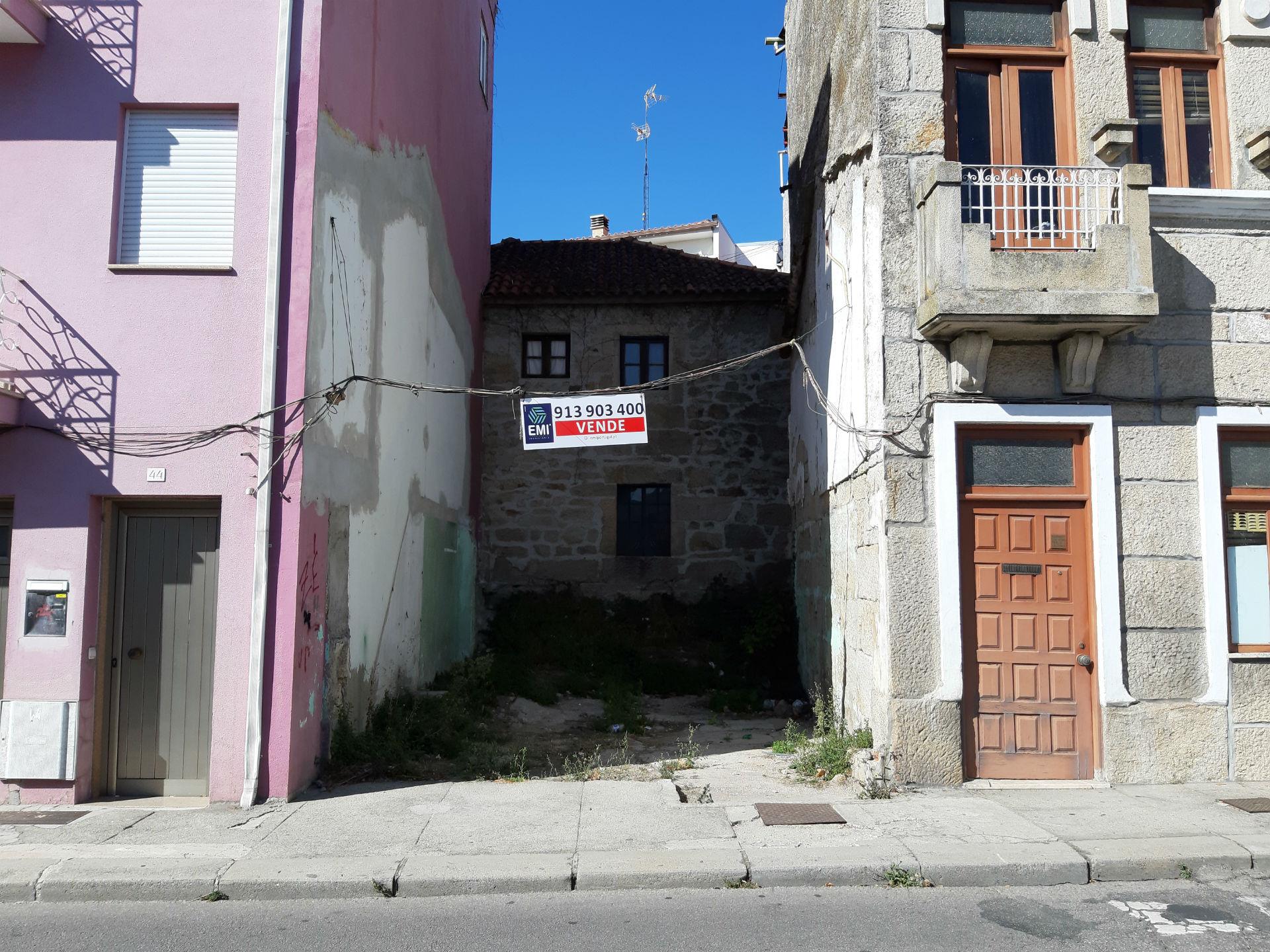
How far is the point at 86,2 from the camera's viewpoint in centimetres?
802

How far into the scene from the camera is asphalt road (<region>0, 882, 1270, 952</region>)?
4.94 metres

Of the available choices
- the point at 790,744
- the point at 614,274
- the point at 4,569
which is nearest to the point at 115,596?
the point at 4,569

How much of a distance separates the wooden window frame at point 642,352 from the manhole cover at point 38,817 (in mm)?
9627

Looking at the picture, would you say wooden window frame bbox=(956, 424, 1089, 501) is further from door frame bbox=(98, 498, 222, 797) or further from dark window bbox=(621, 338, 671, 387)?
dark window bbox=(621, 338, 671, 387)

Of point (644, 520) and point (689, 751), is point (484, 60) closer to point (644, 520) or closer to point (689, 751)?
point (644, 520)

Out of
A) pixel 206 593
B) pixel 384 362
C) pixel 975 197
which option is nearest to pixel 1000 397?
pixel 975 197

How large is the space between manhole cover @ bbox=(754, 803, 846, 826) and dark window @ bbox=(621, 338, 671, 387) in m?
8.78

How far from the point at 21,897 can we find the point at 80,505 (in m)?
3.01

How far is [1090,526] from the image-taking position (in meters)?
8.07

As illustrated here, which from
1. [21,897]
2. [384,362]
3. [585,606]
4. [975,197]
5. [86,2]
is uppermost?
[86,2]

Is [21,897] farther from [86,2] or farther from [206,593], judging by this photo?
[86,2]

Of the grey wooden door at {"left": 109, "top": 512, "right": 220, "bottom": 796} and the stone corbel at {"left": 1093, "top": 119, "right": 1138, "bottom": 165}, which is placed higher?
the stone corbel at {"left": 1093, "top": 119, "right": 1138, "bottom": 165}

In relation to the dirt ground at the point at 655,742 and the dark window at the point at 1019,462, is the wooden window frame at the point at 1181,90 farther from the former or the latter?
the dirt ground at the point at 655,742

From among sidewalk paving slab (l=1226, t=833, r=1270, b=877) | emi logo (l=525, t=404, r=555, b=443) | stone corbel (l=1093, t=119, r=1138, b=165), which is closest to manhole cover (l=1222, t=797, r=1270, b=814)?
sidewalk paving slab (l=1226, t=833, r=1270, b=877)
